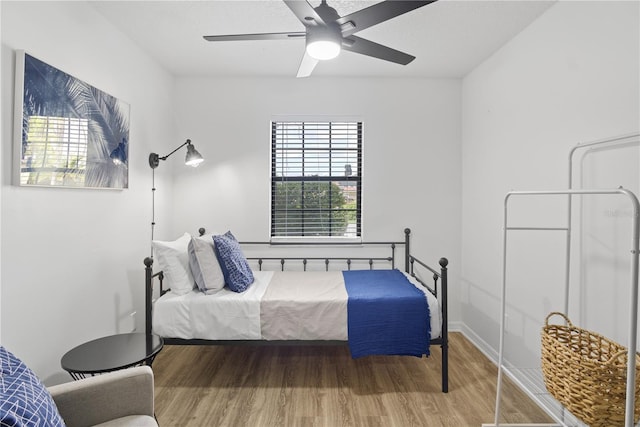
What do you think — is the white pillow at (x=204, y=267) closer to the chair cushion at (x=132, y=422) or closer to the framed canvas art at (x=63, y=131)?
the framed canvas art at (x=63, y=131)

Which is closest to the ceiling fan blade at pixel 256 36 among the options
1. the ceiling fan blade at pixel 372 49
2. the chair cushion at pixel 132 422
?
the ceiling fan blade at pixel 372 49

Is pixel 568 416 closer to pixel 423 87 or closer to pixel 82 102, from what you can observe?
pixel 423 87

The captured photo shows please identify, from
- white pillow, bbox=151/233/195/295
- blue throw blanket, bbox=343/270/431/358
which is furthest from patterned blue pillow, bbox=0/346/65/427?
blue throw blanket, bbox=343/270/431/358

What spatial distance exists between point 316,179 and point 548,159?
193 centimetres

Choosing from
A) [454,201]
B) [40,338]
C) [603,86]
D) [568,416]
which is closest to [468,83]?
[454,201]

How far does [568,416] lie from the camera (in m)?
1.89

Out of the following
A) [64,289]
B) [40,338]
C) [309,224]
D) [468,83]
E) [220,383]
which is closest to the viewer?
[40,338]

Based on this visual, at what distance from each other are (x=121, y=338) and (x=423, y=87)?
10.4 feet

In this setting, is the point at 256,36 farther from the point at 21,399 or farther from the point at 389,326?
the point at 389,326

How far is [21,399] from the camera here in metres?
0.96

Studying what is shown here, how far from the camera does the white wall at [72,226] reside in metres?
1.62

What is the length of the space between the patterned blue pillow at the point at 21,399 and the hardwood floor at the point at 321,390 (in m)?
1.06

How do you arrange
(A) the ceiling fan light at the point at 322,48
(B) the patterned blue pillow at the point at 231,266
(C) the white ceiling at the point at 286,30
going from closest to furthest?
(A) the ceiling fan light at the point at 322,48 < (C) the white ceiling at the point at 286,30 < (B) the patterned blue pillow at the point at 231,266

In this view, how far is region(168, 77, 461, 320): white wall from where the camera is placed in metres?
3.35
